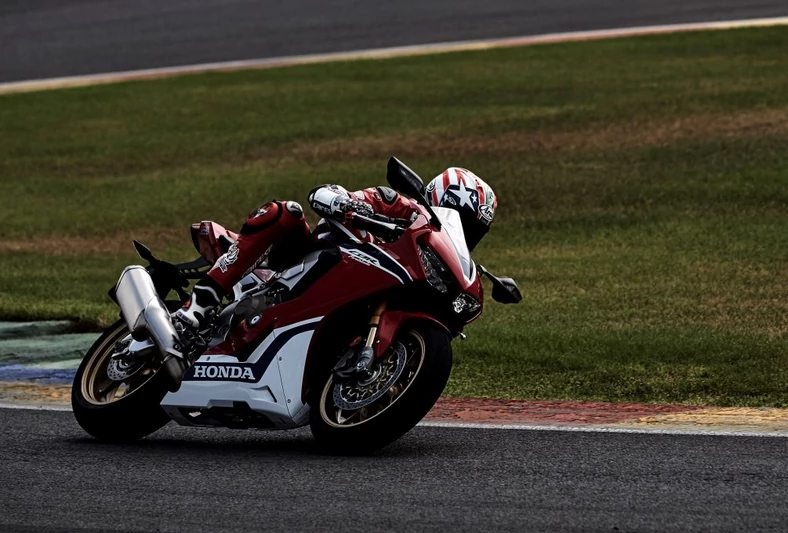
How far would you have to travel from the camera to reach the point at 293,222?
7.54 metres

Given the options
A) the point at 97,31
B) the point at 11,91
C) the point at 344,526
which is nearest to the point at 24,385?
the point at 344,526

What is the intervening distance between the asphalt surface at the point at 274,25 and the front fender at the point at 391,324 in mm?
19667

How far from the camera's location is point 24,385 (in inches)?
Result: 386

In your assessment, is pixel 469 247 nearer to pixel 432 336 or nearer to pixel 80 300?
pixel 432 336

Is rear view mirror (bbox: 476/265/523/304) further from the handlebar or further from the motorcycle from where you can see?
the handlebar

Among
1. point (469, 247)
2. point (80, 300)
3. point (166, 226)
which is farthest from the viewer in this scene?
point (166, 226)

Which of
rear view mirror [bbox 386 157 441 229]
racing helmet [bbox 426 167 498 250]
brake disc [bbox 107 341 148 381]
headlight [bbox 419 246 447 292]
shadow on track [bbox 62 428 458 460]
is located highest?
rear view mirror [bbox 386 157 441 229]

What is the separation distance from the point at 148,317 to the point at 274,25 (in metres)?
21.4

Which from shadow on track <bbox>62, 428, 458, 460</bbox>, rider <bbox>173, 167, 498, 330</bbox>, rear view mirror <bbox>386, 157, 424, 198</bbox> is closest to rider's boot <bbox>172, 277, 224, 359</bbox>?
rider <bbox>173, 167, 498, 330</bbox>

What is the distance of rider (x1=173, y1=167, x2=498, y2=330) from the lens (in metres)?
7.52

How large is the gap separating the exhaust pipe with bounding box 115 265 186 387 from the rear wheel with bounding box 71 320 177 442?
0.23 ft

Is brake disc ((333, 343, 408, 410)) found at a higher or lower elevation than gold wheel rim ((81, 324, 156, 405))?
higher

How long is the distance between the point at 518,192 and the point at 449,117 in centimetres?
419

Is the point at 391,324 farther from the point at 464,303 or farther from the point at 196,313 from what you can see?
the point at 196,313
